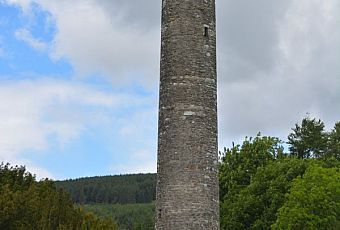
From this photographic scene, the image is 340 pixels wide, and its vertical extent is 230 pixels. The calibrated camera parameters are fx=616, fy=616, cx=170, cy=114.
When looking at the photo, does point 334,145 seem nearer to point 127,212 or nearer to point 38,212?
point 38,212

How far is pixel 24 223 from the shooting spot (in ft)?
103

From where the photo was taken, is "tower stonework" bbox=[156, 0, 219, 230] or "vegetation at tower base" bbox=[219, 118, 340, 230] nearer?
"tower stonework" bbox=[156, 0, 219, 230]

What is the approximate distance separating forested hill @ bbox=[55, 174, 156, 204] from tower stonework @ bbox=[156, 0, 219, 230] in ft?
448

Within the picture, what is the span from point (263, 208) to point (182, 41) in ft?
75.8

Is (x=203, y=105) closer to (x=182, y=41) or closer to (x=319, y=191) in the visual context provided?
(x=182, y=41)

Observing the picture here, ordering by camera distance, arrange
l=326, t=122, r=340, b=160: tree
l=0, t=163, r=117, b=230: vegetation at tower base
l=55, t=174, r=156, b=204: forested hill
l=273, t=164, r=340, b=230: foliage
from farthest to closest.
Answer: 1. l=55, t=174, r=156, b=204: forested hill
2. l=326, t=122, r=340, b=160: tree
3. l=273, t=164, r=340, b=230: foliage
4. l=0, t=163, r=117, b=230: vegetation at tower base

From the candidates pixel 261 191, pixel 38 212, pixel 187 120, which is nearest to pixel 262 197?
pixel 261 191

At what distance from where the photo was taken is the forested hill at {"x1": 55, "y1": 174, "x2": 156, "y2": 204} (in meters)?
158

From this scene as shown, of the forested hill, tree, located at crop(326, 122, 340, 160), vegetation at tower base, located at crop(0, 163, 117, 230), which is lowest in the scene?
vegetation at tower base, located at crop(0, 163, 117, 230)

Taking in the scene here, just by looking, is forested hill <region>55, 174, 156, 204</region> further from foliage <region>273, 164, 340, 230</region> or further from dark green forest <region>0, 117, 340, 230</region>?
foliage <region>273, 164, 340, 230</region>

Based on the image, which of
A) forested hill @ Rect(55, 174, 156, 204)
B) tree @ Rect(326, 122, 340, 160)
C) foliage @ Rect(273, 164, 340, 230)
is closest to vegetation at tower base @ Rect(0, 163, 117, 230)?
foliage @ Rect(273, 164, 340, 230)

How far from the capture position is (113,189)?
167750mm

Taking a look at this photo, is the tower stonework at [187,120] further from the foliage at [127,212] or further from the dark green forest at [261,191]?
the foliage at [127,212]

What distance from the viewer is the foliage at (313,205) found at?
32.7 meters
